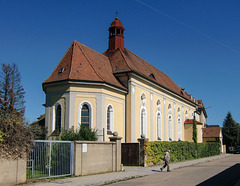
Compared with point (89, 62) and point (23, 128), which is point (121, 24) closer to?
point (89, 62)

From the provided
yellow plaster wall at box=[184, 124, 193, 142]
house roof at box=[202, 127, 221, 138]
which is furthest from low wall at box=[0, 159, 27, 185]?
house roof at box=[202, 127, 221, 138]

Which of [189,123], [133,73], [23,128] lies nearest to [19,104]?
[133,73]

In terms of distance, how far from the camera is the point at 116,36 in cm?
3209

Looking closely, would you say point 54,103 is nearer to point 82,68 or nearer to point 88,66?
point 82,68

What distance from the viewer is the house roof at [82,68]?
2388cm

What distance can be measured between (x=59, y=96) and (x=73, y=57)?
4.18 metres

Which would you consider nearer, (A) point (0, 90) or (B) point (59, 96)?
(B) point (59, 96)

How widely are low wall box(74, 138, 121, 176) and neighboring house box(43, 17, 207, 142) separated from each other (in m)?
3.00

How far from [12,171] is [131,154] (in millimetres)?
11832

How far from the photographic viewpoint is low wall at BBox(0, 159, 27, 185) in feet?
36.6

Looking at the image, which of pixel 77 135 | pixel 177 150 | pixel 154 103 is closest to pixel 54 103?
pixel 77 135

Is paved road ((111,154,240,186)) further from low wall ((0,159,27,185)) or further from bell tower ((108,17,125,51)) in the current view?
bell tower ((108,17,125,51))

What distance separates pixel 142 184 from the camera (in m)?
12.4

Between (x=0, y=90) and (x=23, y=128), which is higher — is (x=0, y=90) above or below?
above
